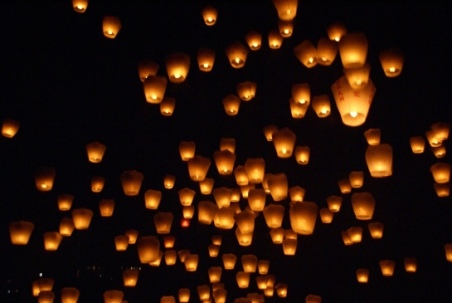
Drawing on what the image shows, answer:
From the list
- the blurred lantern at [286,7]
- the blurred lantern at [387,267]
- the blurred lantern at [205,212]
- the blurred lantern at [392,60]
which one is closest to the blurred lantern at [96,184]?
the blurred lantern at [205,212]

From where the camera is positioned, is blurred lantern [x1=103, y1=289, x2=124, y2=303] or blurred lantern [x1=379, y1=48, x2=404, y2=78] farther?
blurred lantern [x1=103, y1=289, x2=124, y2=303]

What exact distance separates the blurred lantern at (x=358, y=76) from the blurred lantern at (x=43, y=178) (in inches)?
189

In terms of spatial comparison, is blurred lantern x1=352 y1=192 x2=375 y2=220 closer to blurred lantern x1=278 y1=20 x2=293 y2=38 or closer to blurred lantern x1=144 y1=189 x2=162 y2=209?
blurred lantern x1=278 y1=20 x2=293 y2=38

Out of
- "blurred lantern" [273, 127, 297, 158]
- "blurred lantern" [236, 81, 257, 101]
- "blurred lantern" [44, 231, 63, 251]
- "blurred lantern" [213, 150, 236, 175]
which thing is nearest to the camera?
"blurred lantern" [273, 127, 297, 158]

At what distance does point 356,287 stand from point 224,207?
5.15 meters

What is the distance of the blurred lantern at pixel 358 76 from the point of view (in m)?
5.30

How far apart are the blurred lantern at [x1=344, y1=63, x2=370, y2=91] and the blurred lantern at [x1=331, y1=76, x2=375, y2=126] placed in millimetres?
47

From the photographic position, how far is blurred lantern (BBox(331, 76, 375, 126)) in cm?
517

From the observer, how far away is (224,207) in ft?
27.2

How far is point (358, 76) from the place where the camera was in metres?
5.38

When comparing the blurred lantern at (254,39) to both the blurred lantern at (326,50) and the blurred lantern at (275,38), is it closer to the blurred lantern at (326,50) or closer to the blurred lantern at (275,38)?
the blurred lantern at (275,38)

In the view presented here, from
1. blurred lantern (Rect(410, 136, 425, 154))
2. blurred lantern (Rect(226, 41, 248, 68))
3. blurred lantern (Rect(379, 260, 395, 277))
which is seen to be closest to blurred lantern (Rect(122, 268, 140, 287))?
blurred lantern (Rect(226, 41, 248, 68))

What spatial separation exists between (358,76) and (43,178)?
16.2 feet

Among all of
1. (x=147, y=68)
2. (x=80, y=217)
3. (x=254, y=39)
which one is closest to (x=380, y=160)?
(x=254, y=39)
